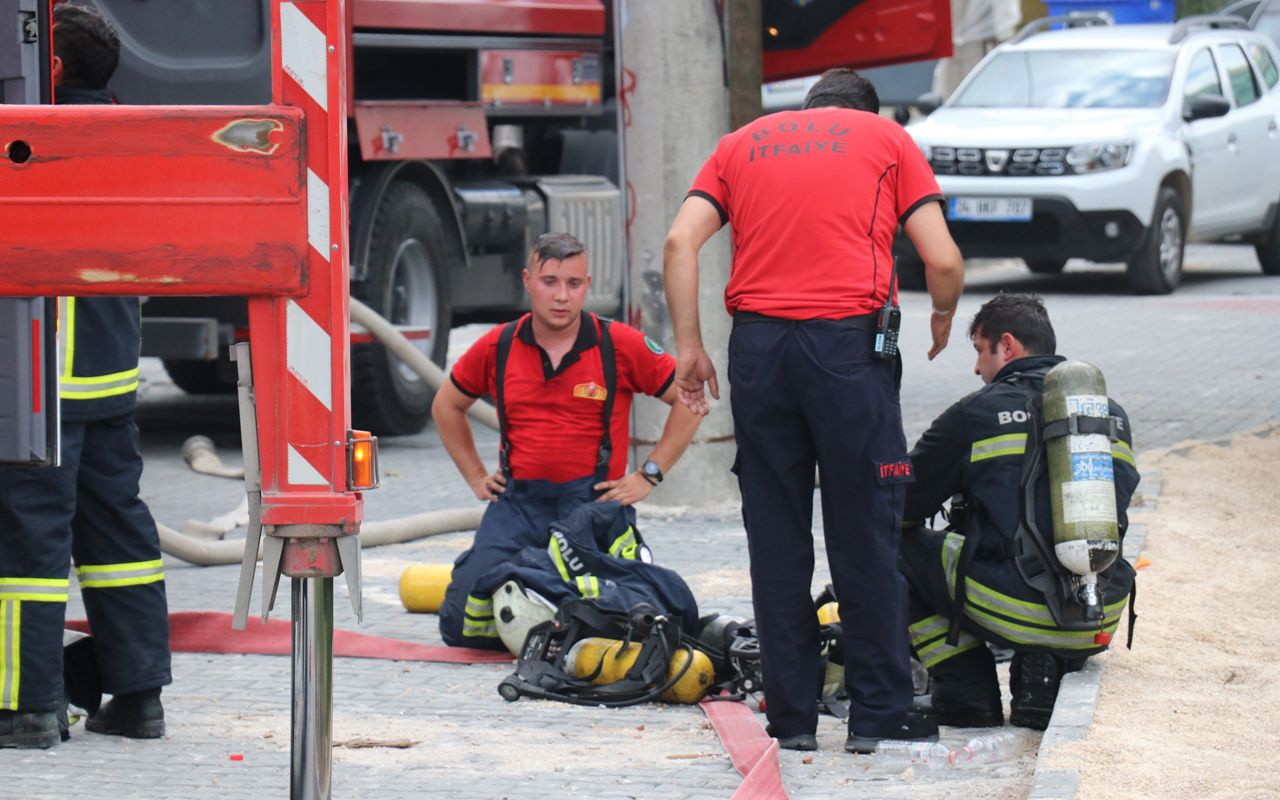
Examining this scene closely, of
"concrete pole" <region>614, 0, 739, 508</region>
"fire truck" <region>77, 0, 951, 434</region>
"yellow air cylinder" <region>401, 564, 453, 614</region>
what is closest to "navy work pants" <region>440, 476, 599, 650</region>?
"yellow air cylinder" <region>401, 564, 453, 614</region>

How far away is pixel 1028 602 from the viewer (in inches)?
219

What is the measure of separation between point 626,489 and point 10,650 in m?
2.07

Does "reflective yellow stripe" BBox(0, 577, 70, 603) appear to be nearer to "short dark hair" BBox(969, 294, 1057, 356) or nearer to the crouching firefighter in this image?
the crouching firefighter

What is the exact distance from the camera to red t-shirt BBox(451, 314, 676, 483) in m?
6.79

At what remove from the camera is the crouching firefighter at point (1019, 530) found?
18.0 feet

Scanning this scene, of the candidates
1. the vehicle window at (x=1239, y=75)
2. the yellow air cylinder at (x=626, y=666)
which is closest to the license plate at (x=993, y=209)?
the vehicle window at (x=1239, y=75)

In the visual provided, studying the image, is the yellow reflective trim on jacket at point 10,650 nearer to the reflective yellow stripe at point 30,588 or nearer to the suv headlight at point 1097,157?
the reflective yellow stripe at point 30,588

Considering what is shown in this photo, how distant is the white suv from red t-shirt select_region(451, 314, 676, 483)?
9714 mm

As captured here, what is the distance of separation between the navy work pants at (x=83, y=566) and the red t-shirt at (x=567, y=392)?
4.76 ft

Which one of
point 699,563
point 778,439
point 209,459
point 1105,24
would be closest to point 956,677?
point 778,439

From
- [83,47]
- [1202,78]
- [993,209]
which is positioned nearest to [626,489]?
[83,47]

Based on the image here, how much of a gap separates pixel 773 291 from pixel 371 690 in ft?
5.74

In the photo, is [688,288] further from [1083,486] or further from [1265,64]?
[1265,64]

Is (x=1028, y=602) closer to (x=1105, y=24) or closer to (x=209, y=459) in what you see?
(x=209, y=459)
